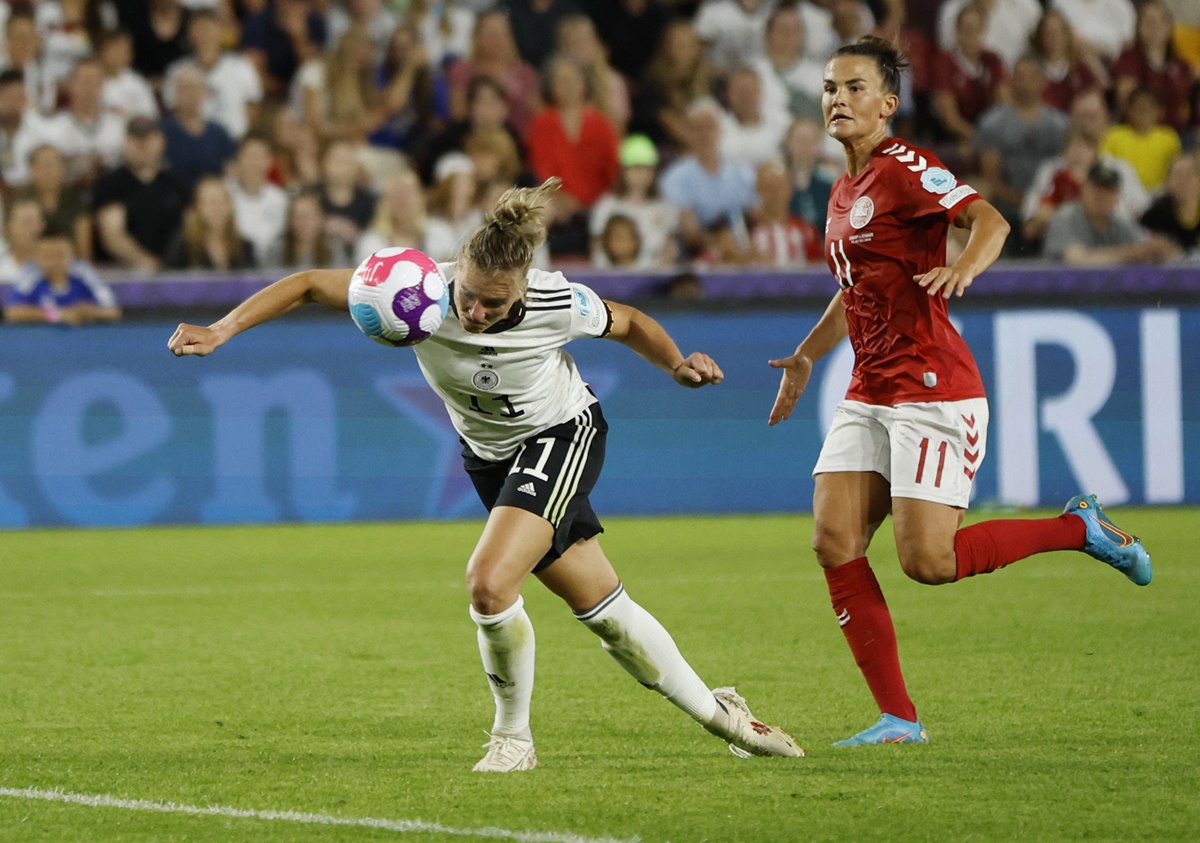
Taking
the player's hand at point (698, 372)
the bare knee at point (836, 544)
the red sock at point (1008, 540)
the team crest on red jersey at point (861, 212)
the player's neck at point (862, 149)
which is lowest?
the red sock at point (1008, 540)

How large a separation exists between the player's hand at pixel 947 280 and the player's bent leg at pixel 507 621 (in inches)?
49.3

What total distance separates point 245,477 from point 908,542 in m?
6.88

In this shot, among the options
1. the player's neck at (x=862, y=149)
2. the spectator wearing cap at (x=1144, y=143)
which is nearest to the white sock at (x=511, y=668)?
the player's neck at (x=862, y=149)

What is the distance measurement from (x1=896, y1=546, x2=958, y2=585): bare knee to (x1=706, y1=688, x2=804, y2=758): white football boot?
0.63 meters

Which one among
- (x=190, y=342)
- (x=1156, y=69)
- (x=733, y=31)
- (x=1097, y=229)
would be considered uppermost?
(x=190, y=342)

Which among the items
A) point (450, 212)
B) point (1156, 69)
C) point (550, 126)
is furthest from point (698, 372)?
point (1156, 69)

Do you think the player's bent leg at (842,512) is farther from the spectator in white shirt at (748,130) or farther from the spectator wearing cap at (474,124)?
the spectator in white shirt at (748,130)

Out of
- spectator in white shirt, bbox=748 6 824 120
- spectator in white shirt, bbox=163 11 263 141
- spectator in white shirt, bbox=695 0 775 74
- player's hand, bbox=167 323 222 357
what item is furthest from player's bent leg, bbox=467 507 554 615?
spectator in white shirt, bbox=695 0 775 74

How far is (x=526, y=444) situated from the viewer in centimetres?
518

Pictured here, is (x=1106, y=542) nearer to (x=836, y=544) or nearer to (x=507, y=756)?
(x=836, y=544)

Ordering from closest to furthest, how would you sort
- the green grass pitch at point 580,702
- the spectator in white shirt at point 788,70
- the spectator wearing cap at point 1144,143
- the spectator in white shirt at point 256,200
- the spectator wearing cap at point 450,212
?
the green grass pitch at point 580,702
the spectator wearing cap at point 450,212
the spectator in white shirt at point 256,200
the spectator wearing cap at point 1144,143
the spectator in white shirt at point 788,70

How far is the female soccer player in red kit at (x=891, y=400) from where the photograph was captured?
5.32 metres

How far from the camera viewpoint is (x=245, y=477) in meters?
11.4

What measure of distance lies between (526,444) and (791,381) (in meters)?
1.02
